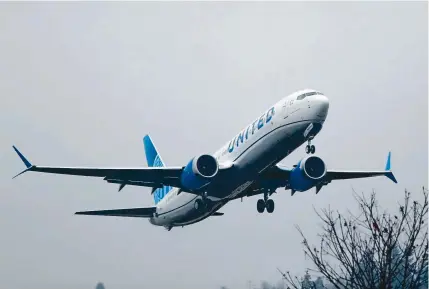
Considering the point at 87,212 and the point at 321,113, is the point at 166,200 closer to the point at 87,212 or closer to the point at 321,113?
the point at 87,212

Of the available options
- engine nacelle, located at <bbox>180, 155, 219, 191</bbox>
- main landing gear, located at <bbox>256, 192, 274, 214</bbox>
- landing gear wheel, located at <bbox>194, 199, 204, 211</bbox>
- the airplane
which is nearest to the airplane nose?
the airplane

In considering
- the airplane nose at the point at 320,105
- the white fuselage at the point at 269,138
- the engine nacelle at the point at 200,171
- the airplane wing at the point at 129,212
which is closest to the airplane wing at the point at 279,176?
the white fuselage at the point at 269,138

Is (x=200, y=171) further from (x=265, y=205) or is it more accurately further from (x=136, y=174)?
A: (x=265, y=205)

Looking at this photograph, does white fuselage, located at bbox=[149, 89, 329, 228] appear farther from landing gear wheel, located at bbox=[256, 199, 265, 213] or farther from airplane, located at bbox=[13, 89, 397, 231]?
landing gear wheel, located at bbox=[256, 199, 265, 213]

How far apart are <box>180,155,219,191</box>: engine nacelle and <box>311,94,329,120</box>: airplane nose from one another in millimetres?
7824

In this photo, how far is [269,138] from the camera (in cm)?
4275

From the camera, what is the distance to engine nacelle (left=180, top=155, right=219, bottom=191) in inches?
1804

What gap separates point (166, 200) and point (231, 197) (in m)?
9.95

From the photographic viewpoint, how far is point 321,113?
42.1 m

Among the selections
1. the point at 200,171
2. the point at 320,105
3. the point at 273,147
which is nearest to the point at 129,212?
the point at 200,171

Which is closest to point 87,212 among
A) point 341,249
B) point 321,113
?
point 321,113

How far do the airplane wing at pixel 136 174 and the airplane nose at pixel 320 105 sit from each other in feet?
38.2

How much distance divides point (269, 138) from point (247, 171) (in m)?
3.34

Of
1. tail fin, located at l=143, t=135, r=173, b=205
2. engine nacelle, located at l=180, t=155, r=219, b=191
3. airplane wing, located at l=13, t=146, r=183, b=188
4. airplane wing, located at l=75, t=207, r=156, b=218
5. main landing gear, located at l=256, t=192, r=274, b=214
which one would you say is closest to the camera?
engine nacelle, located at l=180, t=155, r=219, b=191
